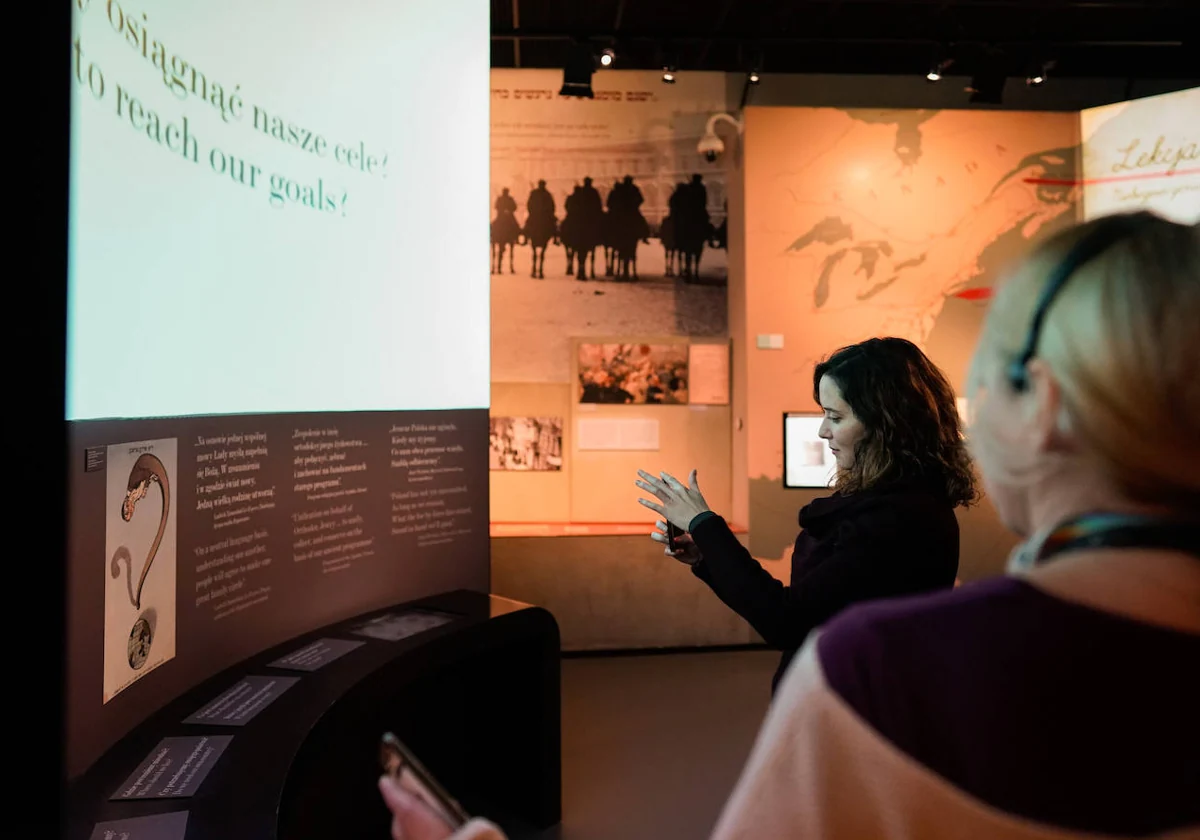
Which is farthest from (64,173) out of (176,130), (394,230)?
(394,230)

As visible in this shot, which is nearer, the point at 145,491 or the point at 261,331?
the point at 145,491

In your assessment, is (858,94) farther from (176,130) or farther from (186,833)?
(186,833)

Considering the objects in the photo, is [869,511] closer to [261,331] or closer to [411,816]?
[411,816]

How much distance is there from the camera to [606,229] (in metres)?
5.24

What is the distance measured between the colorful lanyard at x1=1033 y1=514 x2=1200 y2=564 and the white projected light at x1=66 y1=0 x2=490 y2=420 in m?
1.39

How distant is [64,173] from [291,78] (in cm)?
150

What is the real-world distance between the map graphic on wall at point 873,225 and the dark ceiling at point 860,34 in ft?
1.72

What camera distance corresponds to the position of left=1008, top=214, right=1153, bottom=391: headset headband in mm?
598

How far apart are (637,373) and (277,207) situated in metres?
3.41

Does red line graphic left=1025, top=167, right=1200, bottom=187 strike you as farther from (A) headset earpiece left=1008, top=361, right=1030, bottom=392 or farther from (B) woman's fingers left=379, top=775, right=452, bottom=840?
(B) woman's fingers left=379, top=775, right=452, bottom=840

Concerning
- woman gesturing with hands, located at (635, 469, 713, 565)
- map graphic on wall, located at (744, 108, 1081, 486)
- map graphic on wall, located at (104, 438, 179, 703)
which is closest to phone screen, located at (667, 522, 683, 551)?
woman gesturing with hands, located at (635, 469, 713, 565)

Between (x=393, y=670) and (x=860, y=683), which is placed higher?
(x=860, y=683)

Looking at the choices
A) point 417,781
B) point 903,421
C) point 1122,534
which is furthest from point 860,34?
point 417,781

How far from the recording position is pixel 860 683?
554 millimetres
